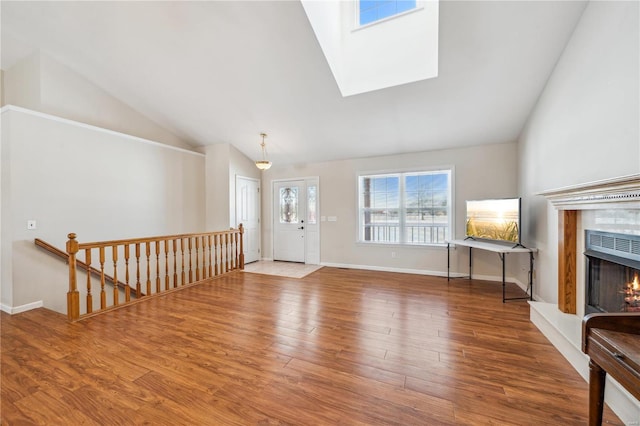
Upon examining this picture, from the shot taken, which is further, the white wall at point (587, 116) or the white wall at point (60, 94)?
the white wall at point (60, 94)

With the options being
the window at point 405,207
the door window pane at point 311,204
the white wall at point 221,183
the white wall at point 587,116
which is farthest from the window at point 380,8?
the white wall at point 221,183

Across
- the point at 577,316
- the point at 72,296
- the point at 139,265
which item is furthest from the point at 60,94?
the point at 577,316

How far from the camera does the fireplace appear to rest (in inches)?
72.5

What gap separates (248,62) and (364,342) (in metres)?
3.74

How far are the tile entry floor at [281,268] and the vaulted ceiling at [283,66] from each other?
2.68 m

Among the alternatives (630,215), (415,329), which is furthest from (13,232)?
(630,215)

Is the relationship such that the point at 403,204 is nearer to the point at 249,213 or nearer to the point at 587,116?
the point at 587,116

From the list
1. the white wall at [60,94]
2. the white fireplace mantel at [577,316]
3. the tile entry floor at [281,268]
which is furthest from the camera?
the tile entry floor at [281,268]

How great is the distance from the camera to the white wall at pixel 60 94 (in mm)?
3883

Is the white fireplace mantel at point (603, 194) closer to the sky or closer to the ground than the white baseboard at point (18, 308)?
closer to the sky

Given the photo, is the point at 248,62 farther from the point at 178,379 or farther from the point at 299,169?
the point at 178,379

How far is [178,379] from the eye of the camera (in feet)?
6.16

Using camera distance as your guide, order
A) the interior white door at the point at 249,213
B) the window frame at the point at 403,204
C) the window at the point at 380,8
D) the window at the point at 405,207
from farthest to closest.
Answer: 1. the interior white door at the point at 249,213
2. the window at the point at 405,207
3. the window frame at the point at 403,204
4. the window at the point at 380,8

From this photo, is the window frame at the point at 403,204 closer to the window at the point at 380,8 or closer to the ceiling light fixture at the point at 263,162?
the ceiling light fixture at the point at 263,162
